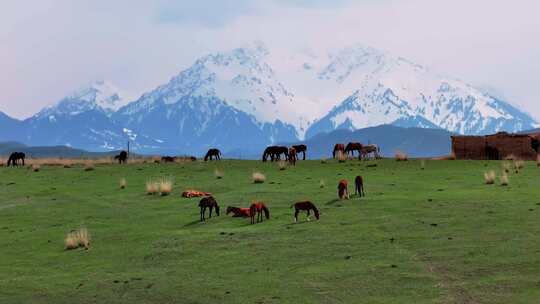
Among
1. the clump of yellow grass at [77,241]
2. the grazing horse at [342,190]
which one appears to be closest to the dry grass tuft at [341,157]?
the grazing horse at [342,190]

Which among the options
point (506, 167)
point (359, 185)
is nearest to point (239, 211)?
point (359, 185)

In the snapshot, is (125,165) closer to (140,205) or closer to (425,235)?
(140,205)

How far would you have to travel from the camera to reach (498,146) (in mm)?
64688

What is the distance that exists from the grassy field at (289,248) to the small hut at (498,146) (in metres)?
18.7

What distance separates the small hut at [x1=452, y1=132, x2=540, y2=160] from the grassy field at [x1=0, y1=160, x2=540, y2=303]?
18.7 m

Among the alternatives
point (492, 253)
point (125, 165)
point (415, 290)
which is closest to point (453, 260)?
point (492, 253)

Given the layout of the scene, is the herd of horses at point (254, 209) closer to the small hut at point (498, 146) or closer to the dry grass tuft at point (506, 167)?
the dry grass tuft at point (506, 167)

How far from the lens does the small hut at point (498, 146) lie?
64062mm

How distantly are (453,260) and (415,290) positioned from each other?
2988mm

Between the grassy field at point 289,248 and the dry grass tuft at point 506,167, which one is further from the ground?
the dry grass tuft at point 506,167

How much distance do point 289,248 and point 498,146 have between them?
132 ft

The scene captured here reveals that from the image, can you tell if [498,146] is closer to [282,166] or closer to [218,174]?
[282,166]

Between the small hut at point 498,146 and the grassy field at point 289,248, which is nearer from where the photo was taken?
the grassy field at point 289,248

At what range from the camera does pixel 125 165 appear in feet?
227
